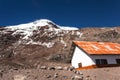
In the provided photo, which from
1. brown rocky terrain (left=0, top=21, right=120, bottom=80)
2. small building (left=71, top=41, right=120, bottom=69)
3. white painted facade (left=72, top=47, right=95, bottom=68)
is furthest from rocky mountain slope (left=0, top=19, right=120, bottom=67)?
small building (left=71, top=41, right=120, bottom=69)

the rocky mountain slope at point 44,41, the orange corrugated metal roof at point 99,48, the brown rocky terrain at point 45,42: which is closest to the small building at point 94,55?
the orange corrugated metal roof at point 99,48

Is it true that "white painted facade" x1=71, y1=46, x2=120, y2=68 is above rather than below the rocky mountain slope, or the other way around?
below

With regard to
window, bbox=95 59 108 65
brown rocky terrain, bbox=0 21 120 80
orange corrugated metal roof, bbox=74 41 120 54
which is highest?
brown rocky terrain, bbox=0 21 120 80

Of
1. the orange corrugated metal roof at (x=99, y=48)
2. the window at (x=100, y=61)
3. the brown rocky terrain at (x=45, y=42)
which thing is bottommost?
the window at (x=100, y=61)

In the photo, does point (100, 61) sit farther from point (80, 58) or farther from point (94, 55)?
point (80, 58)

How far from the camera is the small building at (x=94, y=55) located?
32.0 metres

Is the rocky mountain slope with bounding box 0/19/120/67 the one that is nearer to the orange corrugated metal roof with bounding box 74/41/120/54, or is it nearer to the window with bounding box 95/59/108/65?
the orange corrugated metal roof with bounding box 74/41/120/54

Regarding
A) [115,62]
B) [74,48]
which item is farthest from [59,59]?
[115,62]

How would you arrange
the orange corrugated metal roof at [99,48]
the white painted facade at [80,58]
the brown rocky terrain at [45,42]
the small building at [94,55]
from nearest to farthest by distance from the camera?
1. the small building at [94,55]
2. the white painted facade at [80,58]
3. the orange corrugated metal roof at [99,48]
4. the brown rocky terrain at [45,42]

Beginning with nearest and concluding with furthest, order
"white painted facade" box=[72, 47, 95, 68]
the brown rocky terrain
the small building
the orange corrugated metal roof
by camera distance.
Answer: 1. the small building
2. "white painted facade" box=[72, 47, 95, 68]
3. the orange corrugated metal roof
4. the brown rocky terrain

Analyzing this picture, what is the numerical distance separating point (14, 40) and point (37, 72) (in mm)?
81317

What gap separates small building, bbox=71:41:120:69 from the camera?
3197 centimetres

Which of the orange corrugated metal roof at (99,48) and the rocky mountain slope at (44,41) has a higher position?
the rocky mountain slope at (44,41)

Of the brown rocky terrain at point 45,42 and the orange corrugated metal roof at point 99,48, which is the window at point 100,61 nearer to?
the orange corrugated metal roof at point 99,48
